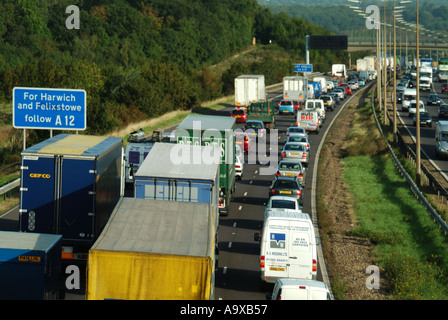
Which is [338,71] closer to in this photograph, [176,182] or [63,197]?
[176,182]

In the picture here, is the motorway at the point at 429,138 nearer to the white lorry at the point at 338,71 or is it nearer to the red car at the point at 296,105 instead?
the red car at the point at 296,105

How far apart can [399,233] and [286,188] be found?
5711mm

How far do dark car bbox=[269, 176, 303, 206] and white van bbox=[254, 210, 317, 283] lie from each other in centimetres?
1052

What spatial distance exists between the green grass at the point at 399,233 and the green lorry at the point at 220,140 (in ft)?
17.6

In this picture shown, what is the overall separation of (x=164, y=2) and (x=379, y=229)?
13888 cm

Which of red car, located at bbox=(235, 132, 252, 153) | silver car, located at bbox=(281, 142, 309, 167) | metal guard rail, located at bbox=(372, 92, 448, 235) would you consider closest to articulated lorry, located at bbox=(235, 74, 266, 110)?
red car, located at bbox=(235, 132, 252, 153)

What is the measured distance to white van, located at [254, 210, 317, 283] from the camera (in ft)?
70.8

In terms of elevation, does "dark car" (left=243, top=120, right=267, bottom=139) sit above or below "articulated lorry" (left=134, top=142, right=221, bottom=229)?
above

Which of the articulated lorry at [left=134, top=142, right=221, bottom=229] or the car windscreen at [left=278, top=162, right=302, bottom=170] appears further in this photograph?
the car windscreen at [left=278, top=162, right=302, bottom=170]

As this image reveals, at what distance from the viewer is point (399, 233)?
29000 millimetres

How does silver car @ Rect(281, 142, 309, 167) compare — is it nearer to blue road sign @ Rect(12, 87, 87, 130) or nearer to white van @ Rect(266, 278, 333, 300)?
blue road sign @ Rect(12, 87, 87, 130)

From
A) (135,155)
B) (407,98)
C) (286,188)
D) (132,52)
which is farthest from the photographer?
(132,52)

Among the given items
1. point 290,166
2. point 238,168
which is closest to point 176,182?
point 290,166

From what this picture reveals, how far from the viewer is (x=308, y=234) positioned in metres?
21.7
